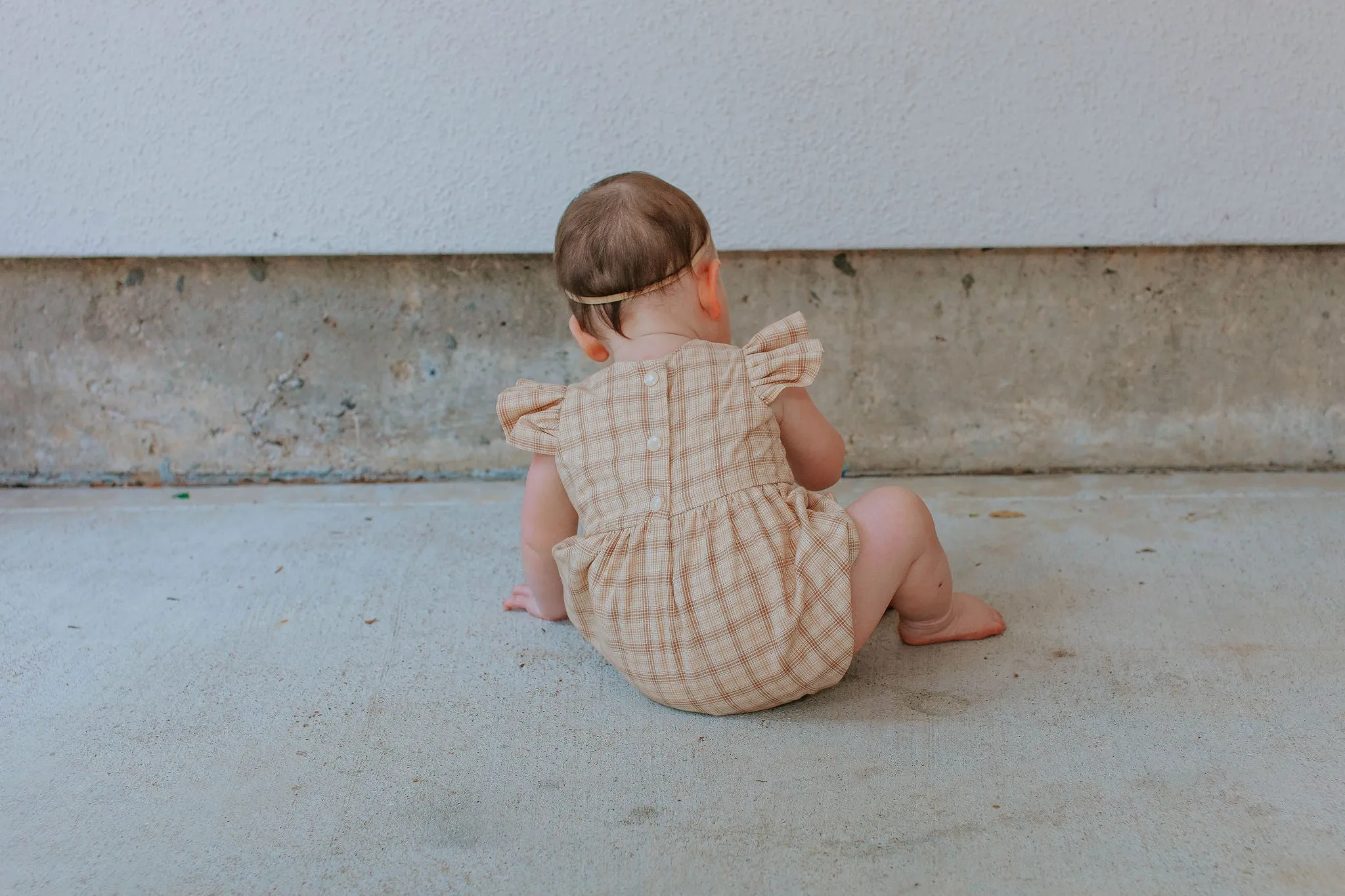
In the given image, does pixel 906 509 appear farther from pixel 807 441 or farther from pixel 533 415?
pixel 533 415

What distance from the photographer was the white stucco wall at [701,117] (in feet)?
7.58

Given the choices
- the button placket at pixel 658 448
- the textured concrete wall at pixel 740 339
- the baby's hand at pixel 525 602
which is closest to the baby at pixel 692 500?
the button placket at pixel 658 448

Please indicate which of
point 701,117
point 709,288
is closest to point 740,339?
point 701,117

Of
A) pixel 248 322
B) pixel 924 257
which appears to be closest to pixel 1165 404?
pixel 924 257

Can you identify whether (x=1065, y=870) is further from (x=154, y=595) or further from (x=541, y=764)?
(x=154, y=595)

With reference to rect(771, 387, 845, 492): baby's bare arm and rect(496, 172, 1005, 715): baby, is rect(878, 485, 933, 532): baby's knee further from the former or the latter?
rect(771, 387, 845, 492): baby's bare arm

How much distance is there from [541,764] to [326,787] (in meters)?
0.31

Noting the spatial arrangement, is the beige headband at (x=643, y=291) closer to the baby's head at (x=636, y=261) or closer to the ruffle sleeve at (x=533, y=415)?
the baby's head at (x=636, y=261)

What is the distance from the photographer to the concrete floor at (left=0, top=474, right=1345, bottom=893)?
140 cm

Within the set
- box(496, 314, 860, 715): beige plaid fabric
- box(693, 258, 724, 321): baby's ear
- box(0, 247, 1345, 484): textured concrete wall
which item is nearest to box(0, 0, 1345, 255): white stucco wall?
box(0, 247, 1345, 484): textured concrete wall

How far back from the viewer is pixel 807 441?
1.83 metres

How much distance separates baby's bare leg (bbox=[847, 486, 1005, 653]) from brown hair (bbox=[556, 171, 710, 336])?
50 cm

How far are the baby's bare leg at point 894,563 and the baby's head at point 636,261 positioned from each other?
411mm

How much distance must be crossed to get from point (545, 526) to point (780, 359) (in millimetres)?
507
